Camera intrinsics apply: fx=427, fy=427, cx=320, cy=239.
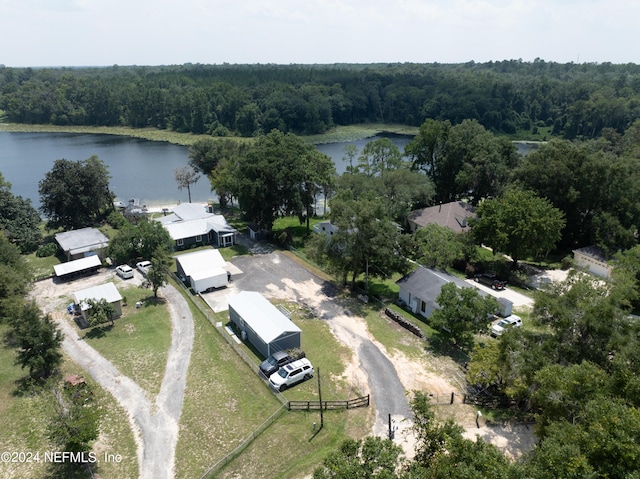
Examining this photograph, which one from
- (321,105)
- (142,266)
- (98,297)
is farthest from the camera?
(321,105)

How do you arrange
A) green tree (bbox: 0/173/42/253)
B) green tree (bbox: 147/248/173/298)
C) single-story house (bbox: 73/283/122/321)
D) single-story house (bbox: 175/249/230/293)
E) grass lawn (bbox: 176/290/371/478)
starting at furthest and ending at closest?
green tree (bbox: 0/173/42/253) < single-story house (bbox: 175/249/230/293) < green tree (bbox: 147/248/173/298) < single-story house (bbox: 73/283/122/321) < grass lawn (bbox: 176/290/371/478)

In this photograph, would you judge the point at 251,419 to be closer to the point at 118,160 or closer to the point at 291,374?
the point at 291,374

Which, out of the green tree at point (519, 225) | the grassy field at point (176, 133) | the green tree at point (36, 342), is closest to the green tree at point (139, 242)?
the green tree at point (36, 342)

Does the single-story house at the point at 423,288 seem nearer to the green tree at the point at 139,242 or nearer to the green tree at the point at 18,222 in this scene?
the green tree at the point at 139,242

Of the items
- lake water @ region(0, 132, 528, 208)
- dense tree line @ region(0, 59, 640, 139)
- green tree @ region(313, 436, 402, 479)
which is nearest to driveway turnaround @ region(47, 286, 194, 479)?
green tree @ region(313, 436, 402, 479)

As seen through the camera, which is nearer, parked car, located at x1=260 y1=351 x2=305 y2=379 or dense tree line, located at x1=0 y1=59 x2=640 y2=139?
parked car, located at x1=260 y1=351 x2=305 y2=379

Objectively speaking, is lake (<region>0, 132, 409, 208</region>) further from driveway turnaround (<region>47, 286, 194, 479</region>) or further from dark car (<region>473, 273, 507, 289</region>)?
dark car (<region>473, 273, 507, 289</region>)

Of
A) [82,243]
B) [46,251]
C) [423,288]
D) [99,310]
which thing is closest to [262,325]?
[99,310]

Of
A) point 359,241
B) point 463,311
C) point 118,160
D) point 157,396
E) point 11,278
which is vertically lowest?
point 118,160
